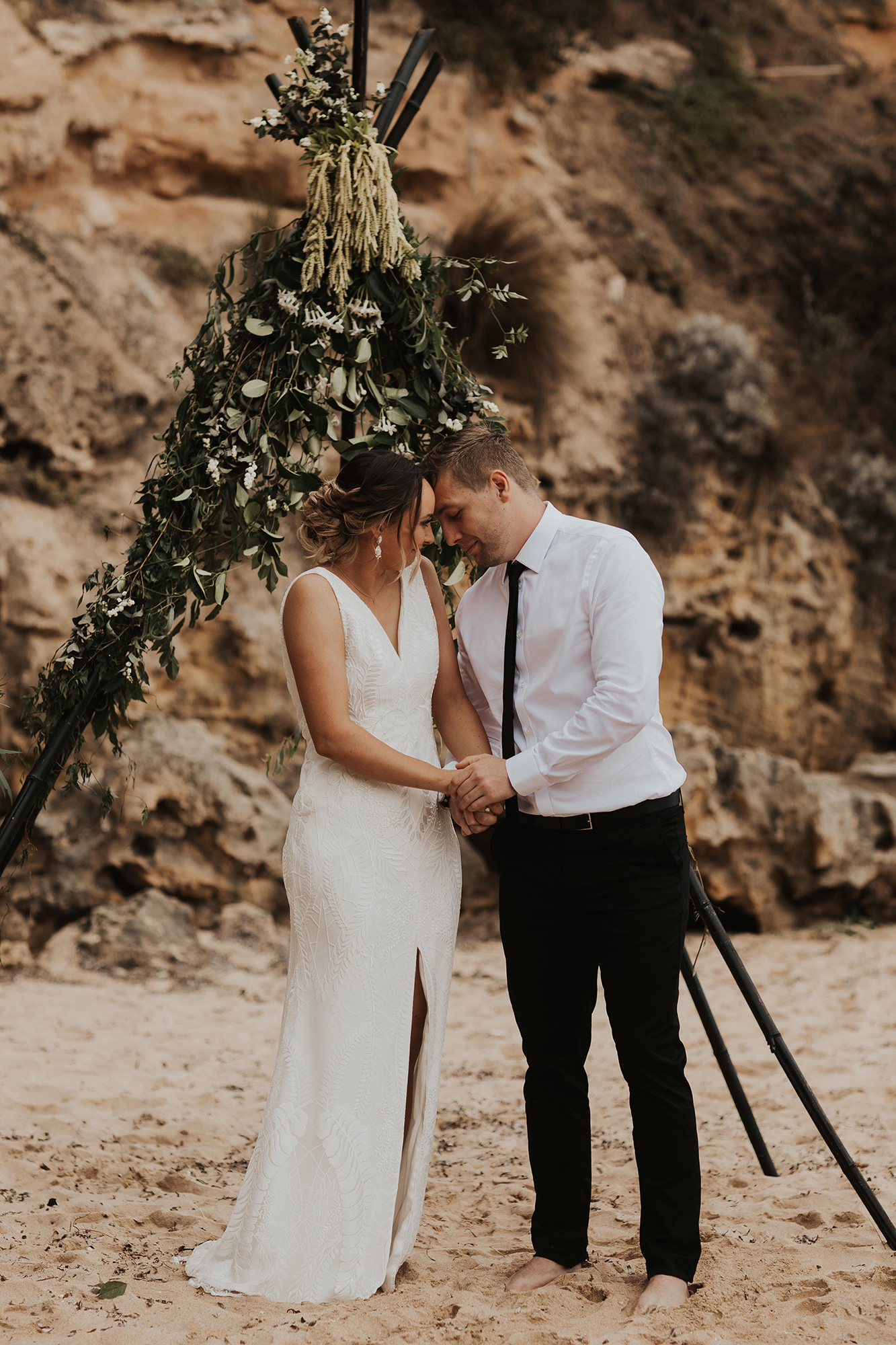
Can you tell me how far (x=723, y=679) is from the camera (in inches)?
354

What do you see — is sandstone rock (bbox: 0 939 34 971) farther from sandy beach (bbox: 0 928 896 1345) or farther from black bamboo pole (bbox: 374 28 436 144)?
black bamboo pole (bbox: 374 28 436 144)

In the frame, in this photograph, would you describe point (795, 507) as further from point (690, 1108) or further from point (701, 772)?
point (690, 1108)

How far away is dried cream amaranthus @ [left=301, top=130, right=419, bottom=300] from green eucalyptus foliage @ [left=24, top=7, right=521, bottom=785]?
2.4 inches

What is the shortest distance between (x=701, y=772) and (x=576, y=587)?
478 centimetres

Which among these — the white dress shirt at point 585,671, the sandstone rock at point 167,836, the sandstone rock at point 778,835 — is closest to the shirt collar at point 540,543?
the white dress shirt at point 585,671

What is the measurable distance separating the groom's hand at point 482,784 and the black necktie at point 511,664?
0.08 metres

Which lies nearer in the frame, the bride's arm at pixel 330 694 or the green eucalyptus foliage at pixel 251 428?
the bride's arm at pixel 330 694

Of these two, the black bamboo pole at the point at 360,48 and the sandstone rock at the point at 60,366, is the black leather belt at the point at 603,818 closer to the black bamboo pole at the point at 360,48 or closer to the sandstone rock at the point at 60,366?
the black bamboo pole at the point at 360,48

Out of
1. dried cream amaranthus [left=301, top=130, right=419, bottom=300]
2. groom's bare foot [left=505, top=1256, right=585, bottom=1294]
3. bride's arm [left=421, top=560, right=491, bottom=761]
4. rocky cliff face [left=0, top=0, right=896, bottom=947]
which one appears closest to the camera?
groom's bare foot [left=505, top=1256, right=585, bottom=1294]

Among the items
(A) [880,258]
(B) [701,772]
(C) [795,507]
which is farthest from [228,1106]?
(A) [880,258]

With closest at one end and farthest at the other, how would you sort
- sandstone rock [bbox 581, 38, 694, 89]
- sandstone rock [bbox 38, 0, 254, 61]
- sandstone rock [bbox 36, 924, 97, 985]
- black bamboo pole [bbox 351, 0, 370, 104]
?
black bamboo pole [bbox 351, 0, 370, 104] → sandstone rock [bbox 36, 924, 97, 985] → sandstone rock [bbox 38, 0, 254, 61] → sandstone rock [bbox 581, 38, 694, 89]

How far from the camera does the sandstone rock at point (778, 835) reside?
7211mm

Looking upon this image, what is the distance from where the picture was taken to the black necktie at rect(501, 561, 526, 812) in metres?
2.80

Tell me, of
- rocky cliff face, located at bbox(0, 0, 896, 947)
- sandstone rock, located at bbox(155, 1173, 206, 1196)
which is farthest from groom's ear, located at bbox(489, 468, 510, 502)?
rocky cliff face, located at bbox(0, 0, 896, 947)
